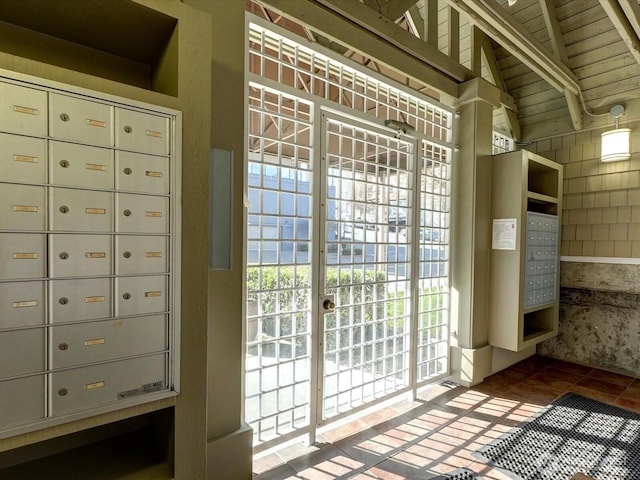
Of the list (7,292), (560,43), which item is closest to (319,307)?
(7,292)

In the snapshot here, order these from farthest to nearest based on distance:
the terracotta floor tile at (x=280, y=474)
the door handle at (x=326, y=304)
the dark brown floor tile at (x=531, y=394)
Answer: the dark brown floor tile at (x=531, y=394), the door handle at (x=326, y=304), the terracotta floor tile at (x=280, y=474)

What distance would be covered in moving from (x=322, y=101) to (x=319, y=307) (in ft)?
4.47

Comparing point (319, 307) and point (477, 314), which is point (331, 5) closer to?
point (319, 307)

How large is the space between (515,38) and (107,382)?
131 inches

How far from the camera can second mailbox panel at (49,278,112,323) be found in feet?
3.29

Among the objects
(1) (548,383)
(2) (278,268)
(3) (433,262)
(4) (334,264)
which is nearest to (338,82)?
(4) (334,264)

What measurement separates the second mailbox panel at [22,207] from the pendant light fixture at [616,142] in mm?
4363

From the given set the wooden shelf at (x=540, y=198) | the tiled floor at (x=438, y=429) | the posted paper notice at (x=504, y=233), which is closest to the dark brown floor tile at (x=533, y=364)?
the tiled floor at (x=438, y=429)

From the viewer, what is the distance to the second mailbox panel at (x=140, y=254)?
110cm

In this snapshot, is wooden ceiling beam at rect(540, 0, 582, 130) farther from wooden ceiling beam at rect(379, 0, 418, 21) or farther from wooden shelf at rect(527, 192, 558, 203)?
wooden ceiling beam at rect(379, 0, 418, 21)

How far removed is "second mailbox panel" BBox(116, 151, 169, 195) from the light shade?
13.2 feet

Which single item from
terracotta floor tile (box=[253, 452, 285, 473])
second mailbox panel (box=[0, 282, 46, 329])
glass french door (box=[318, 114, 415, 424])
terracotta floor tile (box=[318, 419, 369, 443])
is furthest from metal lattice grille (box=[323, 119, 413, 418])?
second mailbox panel (box=[0, 282, 46, 329])

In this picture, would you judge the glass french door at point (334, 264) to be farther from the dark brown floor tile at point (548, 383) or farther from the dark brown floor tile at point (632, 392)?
the dark brown floor tile at point (632, 392)

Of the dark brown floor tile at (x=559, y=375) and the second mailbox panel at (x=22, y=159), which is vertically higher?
the second mailbox panel at (x=22, y=159)
